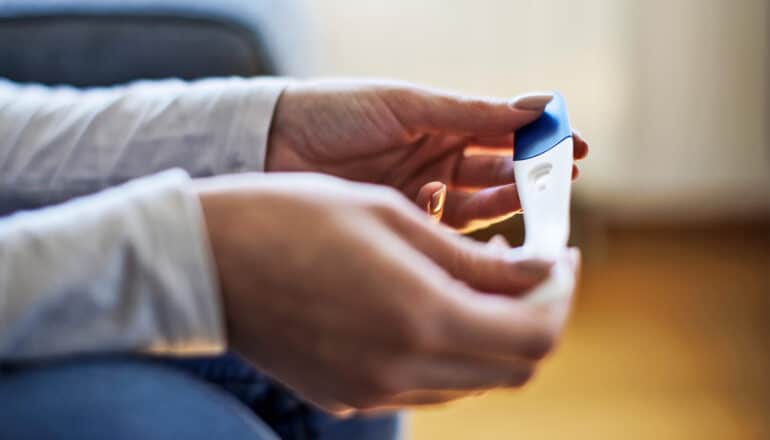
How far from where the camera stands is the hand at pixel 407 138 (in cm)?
61

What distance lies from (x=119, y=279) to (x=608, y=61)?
4.02 feet

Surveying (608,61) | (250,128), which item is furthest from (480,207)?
(608,61)

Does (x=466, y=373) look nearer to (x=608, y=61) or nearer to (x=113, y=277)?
(x=113, y=277)

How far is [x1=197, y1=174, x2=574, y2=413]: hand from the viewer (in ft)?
1.04

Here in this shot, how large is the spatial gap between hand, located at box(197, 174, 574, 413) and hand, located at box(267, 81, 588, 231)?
0.89 ft

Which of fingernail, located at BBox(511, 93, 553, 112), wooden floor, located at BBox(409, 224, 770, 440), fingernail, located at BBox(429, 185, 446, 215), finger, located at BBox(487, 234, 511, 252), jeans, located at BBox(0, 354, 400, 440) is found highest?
fingernail, located at BBox(511, 93, 553, 112)

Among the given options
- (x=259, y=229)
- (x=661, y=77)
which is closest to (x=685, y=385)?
(x=661, y=77)

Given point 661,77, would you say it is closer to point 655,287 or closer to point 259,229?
point 655,287

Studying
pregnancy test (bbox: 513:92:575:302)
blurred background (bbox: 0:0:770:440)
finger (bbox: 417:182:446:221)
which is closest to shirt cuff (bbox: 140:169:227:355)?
pregnancy test (bbox: 513:92:575:302)

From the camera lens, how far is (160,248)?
1.07 feet

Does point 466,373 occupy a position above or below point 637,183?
above

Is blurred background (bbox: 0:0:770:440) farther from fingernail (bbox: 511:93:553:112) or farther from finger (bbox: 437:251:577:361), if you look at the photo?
finger (bbox: 437:251:577:361)

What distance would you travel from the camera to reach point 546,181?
517 millimetres

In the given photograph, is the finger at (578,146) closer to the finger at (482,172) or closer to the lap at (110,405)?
the finger at (482,172)
